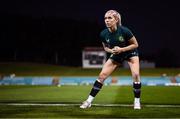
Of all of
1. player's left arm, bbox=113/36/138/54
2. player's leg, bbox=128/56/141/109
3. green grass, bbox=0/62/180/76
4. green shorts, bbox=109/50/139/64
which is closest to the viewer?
player's left arm, bbox=113/36/138/54

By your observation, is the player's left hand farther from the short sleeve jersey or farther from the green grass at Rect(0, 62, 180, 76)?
the green grass at Rect(0, 62, 180, 76)

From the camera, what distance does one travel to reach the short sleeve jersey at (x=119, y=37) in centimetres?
1190

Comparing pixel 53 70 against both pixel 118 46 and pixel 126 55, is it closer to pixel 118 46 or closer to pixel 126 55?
pixel 126 55

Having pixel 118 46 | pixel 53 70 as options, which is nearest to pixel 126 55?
pixel 118 46

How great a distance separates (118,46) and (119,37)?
240 mm

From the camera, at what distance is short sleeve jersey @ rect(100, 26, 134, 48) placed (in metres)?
11.9

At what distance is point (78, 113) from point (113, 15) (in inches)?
104

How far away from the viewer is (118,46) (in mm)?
12047

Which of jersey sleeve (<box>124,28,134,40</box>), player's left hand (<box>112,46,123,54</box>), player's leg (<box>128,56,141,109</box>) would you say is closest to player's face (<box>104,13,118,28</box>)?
jersey sleeve (<box>124,28,134,40</box>)

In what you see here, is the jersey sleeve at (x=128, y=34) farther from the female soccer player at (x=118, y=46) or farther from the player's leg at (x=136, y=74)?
the player's leg at (x=136, y=74)

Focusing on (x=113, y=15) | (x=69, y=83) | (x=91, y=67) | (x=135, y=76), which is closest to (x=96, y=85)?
(x=135, y=76)

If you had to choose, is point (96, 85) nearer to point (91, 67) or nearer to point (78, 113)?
point (78, 113)

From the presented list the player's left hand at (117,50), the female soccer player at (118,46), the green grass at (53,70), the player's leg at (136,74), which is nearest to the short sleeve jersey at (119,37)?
the female soccer player at (118,46)

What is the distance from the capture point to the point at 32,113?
427 inches
